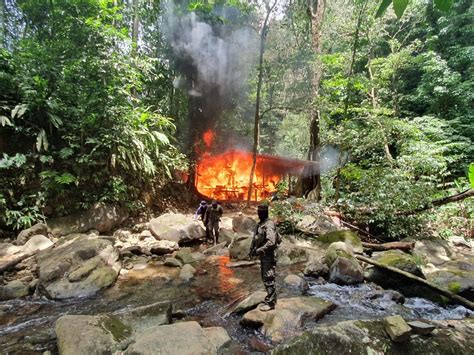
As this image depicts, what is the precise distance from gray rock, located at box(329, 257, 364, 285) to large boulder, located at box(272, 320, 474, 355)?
263 centimetres

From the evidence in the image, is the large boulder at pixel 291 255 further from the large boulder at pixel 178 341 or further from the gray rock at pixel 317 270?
the large boulder at pixel 178 341

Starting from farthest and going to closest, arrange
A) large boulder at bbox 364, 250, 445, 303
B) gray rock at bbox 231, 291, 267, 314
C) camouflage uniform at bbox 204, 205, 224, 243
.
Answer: camouflage uniform at bbox 204, 205, 224, 243
large boulder at bbox 364, 250, 445, 303
gray rock at bbox 231, 291, 267, 314

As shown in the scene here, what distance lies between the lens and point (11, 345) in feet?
15.8

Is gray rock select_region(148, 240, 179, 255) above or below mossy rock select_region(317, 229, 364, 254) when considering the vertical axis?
below

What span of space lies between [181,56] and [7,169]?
548 inches

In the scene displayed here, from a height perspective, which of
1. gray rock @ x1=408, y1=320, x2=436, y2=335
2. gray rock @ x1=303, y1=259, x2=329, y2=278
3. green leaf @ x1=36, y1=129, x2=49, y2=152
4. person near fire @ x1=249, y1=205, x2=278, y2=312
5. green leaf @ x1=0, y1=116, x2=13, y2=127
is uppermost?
green leaf @ x1=0, y1=116, x2=13, y2=127

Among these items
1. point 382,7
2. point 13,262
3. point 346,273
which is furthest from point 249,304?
point 13,262

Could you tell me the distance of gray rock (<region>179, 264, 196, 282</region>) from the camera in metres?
8.19

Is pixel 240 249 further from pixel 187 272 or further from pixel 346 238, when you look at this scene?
pixel 346 238

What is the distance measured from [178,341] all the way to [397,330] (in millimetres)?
3432

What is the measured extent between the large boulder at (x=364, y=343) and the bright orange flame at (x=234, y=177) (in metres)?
18.7

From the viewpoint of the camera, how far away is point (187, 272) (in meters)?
8.40

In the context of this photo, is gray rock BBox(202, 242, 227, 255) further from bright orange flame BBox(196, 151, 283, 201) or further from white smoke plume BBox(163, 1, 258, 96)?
white smoke plume BBox(163, 1, 258, 96)

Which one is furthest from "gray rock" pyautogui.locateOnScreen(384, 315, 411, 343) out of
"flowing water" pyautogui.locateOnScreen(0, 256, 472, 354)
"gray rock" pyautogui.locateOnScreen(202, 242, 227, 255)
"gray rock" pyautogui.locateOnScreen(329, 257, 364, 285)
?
"gray rock" pyautogui.locateOnScreen(202, 242, 227, 255)
